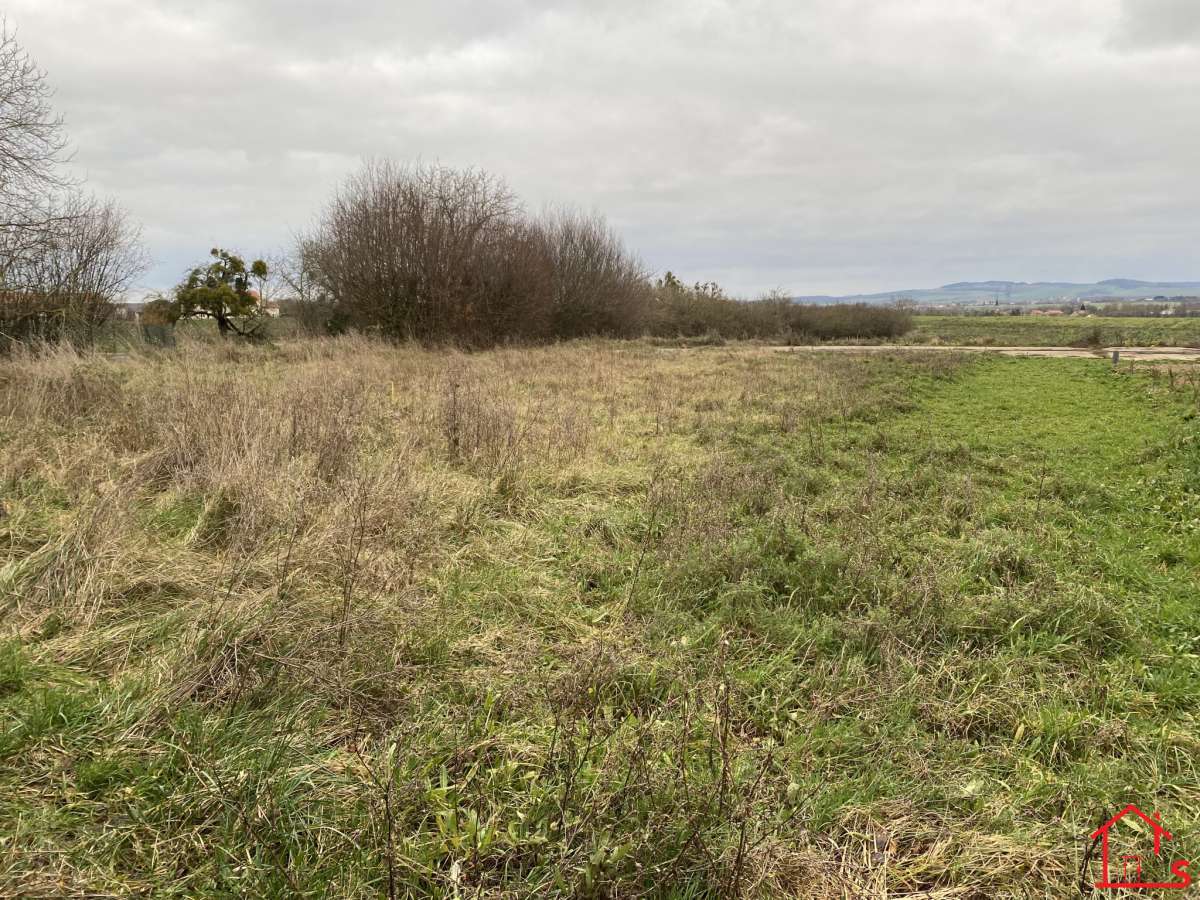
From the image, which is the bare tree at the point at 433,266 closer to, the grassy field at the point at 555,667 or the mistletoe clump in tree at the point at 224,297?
the mistletoe clump in tree at the point at 224,297

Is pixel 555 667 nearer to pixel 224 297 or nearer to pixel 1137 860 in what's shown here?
pixel 1137 860

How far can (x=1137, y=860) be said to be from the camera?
6.57 feet

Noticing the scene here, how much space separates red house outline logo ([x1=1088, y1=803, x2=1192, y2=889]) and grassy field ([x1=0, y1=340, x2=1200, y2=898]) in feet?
0.26

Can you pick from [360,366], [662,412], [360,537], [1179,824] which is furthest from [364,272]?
[1179,824]

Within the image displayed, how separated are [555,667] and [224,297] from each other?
2743 cm

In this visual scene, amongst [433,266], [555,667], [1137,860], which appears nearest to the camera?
[1137,860]

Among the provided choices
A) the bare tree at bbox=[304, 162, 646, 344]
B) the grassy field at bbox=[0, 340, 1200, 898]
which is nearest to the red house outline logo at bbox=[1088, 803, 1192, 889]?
the grassy field at bbox=[0, 340, 1200, 898]

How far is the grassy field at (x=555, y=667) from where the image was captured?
6.18 feet

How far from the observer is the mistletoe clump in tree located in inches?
966

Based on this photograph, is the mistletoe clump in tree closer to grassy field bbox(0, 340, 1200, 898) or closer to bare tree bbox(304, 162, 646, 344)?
bare tree bbox(304, 162, 646, 344)

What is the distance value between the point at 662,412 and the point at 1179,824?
27.9 feet

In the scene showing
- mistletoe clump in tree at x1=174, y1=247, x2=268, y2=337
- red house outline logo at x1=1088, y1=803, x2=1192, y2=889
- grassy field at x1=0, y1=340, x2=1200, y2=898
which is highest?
mistletoe clump in tree at x1=174, y1=247, x2=268, y2=337

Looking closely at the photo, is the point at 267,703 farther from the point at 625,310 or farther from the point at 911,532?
the point at 625,310

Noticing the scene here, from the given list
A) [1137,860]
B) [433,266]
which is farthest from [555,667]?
[433,266]
